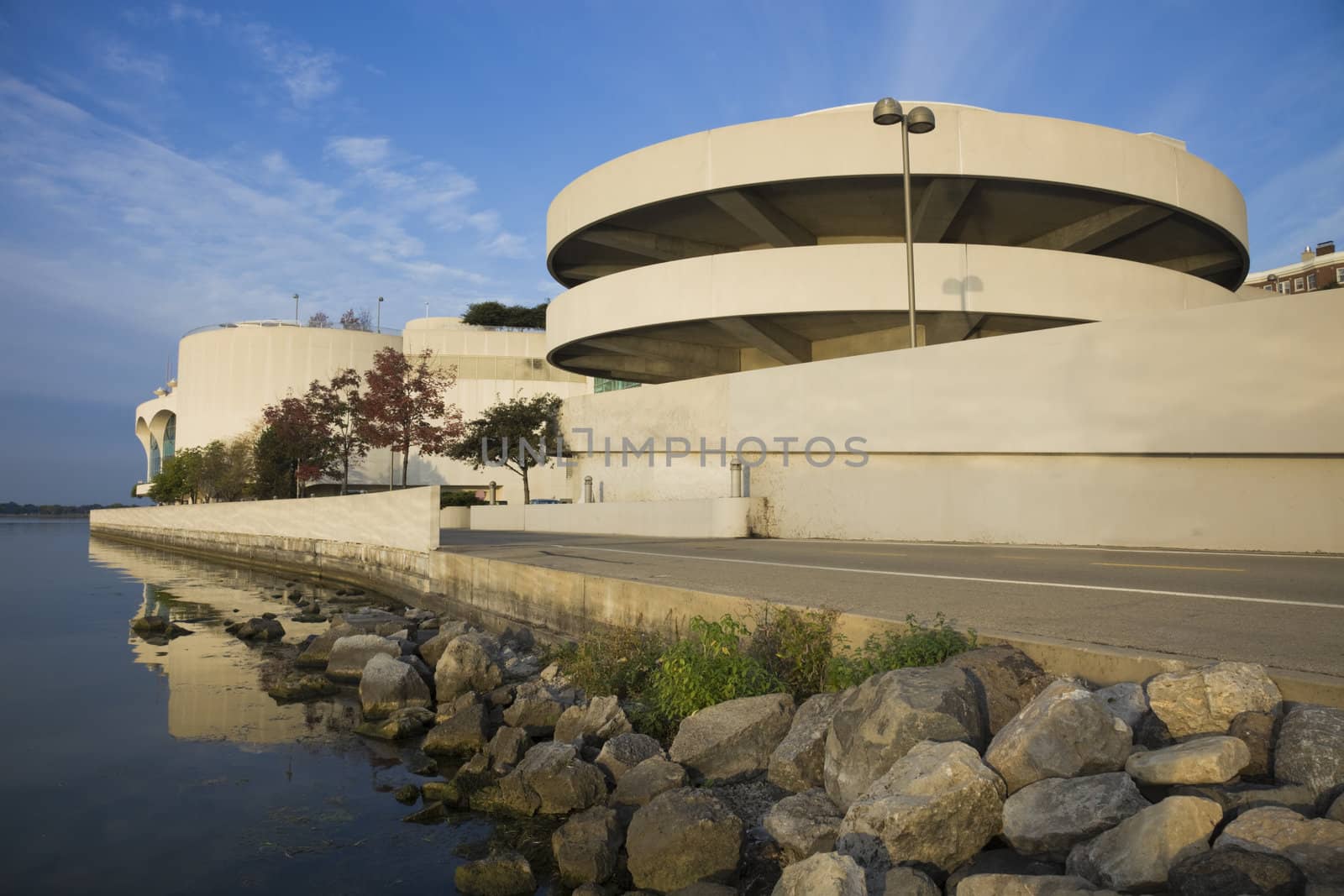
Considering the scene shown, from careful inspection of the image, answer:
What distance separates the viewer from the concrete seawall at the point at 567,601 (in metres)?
5.03

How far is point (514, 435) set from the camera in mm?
39062

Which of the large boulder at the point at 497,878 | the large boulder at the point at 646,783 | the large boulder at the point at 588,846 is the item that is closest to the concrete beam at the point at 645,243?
the large boulder at the point at 646,783

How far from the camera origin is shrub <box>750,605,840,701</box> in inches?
269

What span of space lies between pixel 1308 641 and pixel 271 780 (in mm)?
7985

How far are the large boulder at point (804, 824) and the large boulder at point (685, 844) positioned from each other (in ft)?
0.82

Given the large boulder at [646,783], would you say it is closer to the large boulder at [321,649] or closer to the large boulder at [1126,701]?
the large boulder at [1126,701]

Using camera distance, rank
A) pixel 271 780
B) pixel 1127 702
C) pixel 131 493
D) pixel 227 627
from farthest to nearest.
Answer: pixel 131 493 < pixel 227 627 < pixel 271 780 < pixel 1127 702

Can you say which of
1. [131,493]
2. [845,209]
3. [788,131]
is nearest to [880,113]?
[788,131]

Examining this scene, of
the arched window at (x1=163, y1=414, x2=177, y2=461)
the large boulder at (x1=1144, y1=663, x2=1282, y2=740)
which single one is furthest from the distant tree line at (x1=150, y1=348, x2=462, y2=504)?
the arched window at (x1=163, y1=414, x2=177, y2=461)

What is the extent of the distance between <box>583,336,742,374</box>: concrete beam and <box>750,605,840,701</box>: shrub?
2553 cm

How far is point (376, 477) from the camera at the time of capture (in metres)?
77.5

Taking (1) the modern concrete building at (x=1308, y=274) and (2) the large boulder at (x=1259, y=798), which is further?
(1) the modern concrete building at (x=1308, y=274)

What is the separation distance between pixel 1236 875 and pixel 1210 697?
149 centimetres

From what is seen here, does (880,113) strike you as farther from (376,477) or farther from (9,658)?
(376,477)
